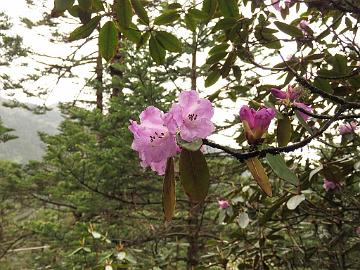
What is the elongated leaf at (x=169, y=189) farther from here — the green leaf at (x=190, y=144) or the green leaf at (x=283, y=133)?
the green leaf at (x=283, y=133)

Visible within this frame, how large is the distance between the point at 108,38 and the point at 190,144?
54cm

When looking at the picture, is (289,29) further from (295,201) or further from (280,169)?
(280,169)

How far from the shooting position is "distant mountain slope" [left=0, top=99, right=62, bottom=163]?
70875 millimetres

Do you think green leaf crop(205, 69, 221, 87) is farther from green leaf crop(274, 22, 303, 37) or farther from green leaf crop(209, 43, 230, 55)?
green leaf crop(274, 22, 303, 37)

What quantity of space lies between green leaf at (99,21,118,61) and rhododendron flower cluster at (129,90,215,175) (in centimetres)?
38

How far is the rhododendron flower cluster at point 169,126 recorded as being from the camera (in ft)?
2.45

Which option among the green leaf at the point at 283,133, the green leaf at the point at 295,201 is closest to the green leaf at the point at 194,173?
the green leaf at the point at 283,133

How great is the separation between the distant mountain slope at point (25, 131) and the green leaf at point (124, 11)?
223ft

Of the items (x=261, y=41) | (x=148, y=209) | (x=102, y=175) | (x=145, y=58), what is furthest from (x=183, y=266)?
(x=261, y=41)

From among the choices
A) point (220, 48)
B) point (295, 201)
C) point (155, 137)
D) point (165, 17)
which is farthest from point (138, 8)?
point (295, 201)

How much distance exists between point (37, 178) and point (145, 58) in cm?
304

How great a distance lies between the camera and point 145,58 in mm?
5016

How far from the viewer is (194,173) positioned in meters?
0.74

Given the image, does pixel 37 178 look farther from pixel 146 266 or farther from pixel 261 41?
pixel 261 41
